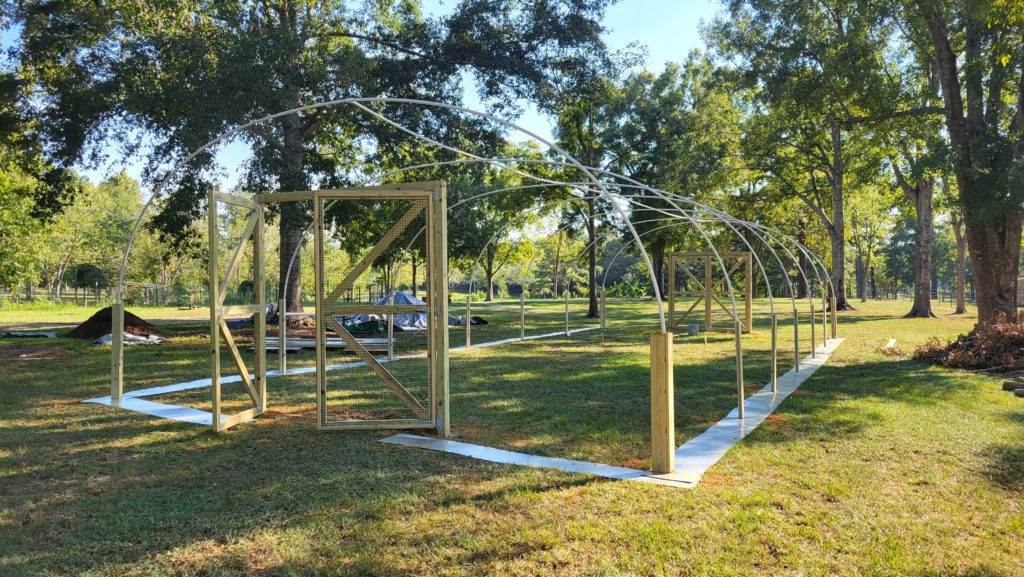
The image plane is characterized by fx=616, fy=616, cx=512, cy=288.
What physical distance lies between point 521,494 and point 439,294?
2.31 metres

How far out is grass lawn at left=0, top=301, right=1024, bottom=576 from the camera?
10.7 feet

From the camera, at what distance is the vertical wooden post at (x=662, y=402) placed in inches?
181

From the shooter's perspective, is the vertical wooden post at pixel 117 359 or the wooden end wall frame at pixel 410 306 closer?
the wooden end wall frame at pixel 410 306

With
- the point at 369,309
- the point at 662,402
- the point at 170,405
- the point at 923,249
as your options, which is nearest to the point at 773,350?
the point at 662,402

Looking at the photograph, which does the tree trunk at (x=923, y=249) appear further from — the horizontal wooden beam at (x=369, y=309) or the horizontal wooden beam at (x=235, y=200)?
the horizontal wooden beam at (x=235, y=200)

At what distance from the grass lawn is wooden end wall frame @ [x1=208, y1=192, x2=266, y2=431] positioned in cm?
23

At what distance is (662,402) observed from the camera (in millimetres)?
4594

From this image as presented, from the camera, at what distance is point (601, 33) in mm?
16438

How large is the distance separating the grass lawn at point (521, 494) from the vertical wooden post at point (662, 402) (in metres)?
0.35

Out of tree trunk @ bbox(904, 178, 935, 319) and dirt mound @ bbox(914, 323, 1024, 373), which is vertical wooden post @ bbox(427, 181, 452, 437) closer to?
dirt mound @ bbox(914, 323, 1024, 373)

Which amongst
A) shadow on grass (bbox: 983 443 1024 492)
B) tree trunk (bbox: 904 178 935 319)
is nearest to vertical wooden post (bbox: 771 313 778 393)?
shadow on grass (bbox: 983 443 1024 492)

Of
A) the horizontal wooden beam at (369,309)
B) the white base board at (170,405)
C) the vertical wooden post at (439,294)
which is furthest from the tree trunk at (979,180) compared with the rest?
the white base board at (170,405)

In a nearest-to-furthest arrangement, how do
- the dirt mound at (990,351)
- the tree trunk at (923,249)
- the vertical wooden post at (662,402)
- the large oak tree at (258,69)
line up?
1. the vertical wooden post at (662,402)
2. the dirt mound at (990,351)
3. the large oak tree at (258,69)
4. the tree trunk at (923,249)

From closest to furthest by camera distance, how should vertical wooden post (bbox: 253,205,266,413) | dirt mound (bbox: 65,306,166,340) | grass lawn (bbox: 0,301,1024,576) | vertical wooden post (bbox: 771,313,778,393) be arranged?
grass lawn (bbox: 0,301,1024,576), vertical wooden post (bbox: 253,205,266,413), vertical wooden post (bbox: 771,313,778,393), dirt mound (bbox: 65,306,166,340)
